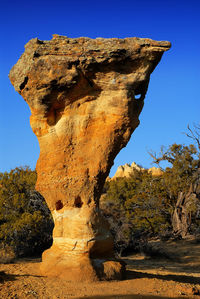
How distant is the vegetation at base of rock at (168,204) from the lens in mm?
16039

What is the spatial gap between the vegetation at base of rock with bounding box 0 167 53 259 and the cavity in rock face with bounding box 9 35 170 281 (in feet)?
18.6

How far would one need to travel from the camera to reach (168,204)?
674 inches

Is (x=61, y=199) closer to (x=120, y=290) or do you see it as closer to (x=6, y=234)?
(x=120, y=290)

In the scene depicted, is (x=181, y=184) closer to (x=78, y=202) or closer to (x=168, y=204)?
(x=168, y=204)

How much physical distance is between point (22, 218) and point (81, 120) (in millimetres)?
6652

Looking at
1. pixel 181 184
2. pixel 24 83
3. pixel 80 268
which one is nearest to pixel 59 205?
pixel 80 268

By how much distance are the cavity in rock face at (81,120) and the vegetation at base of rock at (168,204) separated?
925 centimetres

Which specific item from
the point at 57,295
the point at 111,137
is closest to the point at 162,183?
the point at 111,137

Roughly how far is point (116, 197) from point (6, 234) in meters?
9.89

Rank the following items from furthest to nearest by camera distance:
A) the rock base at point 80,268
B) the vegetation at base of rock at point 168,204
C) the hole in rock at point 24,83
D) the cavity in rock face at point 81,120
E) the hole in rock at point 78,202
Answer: the vegetation at base of rock at point 168,204
the hole in rock at point 24,83
the hole in rock at point 78,202
the cavity in rock face at point 81,120
the rock base at point 80,268

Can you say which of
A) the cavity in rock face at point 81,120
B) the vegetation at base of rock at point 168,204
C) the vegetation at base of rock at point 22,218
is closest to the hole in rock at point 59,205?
the cavity in rock face at point 81,120

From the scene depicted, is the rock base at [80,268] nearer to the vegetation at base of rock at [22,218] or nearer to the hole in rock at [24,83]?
the hole in rock at [24,83]

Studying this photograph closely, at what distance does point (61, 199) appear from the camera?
5777 mm

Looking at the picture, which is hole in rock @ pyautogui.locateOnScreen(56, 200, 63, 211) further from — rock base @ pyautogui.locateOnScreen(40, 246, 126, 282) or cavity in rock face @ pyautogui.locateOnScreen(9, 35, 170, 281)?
rock base @ pyautogui.locateOnScreen(40, 246, 126, 282)
